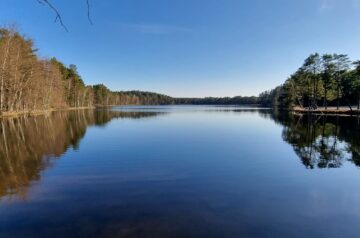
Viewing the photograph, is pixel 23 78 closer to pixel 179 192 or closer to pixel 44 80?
pixel 44 80


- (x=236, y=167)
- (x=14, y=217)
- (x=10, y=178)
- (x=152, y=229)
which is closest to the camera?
(x=152, y=229)

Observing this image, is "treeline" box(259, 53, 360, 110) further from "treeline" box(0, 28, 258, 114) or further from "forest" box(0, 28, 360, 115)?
"treeline" box(0, 28, 258, 114)

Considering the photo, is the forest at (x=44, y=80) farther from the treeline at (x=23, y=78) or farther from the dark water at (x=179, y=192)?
the dark water at (x=179, y=192)

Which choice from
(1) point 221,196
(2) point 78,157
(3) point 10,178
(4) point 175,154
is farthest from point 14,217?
(4) point 175,154

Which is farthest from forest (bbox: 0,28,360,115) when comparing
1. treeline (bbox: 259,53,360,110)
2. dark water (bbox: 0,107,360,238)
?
dark water (bbox: 0,107,360,238)

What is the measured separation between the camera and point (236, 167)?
1425 cm

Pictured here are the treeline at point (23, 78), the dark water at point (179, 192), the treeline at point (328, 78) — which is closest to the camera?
the dark water at point (179, 192)

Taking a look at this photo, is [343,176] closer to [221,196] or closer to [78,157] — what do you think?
[221,196]

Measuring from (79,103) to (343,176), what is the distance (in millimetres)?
130906

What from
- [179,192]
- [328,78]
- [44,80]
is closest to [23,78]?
[44,80]

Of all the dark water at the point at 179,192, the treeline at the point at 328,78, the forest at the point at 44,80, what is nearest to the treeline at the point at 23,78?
the forest at the point at 44,80

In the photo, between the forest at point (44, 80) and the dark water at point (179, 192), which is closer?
the dark water at point (179, 192)

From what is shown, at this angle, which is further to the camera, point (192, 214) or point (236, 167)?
point (236, 167)

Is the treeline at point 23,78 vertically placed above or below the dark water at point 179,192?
above
